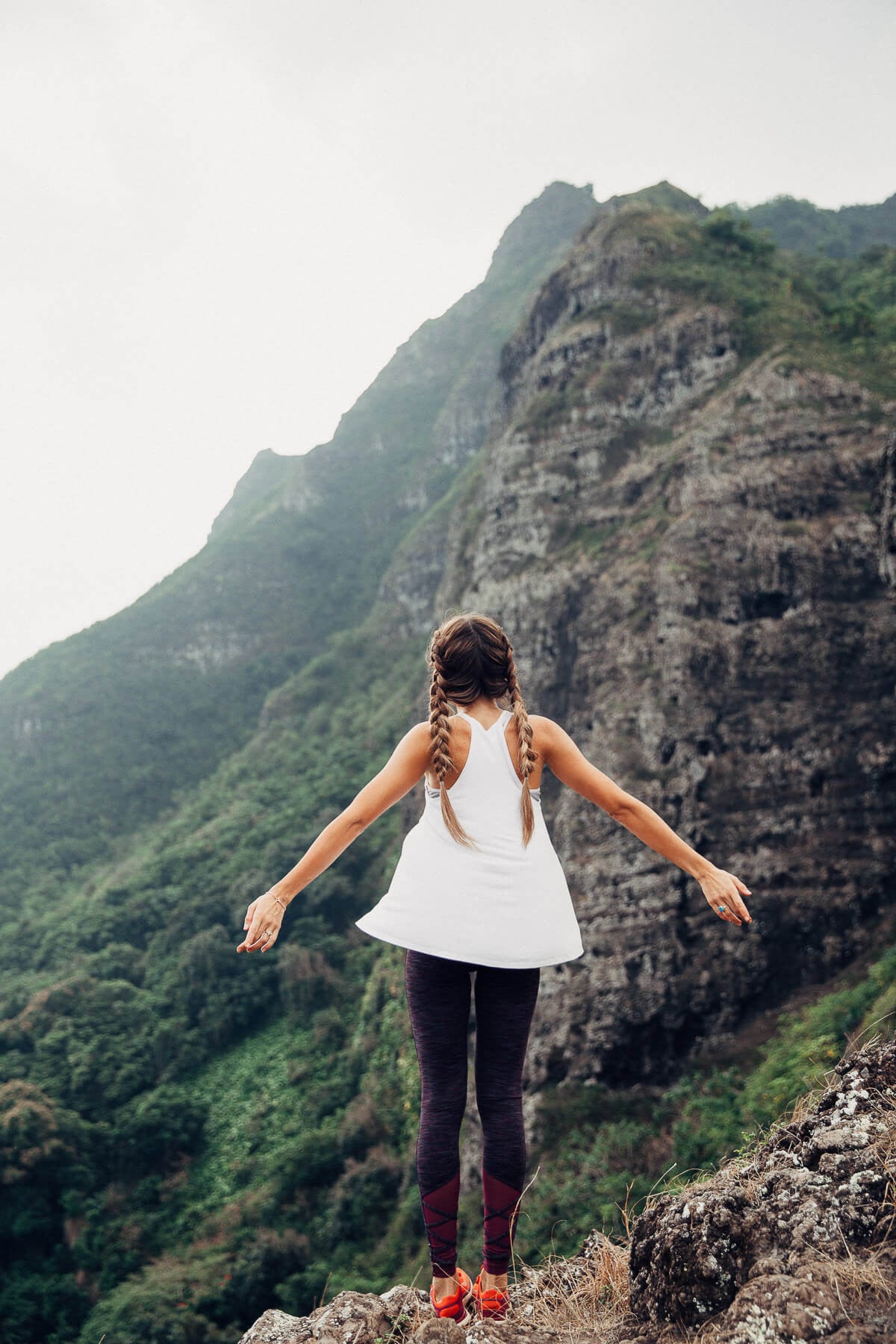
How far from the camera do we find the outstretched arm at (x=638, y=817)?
8.21 ft

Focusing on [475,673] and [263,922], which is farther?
[475,673]

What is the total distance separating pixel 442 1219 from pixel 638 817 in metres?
1.39

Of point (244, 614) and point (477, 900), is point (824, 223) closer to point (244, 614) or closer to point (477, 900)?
point (244, 614)

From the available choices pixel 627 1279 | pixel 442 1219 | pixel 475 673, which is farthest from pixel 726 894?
A: pixel 627 1279

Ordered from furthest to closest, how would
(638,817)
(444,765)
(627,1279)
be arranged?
(627,1279), (638,817), (444,765)

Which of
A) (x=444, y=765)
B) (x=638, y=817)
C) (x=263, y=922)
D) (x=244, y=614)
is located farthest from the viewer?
(x=244, y=614)

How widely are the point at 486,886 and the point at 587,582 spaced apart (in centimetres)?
2519

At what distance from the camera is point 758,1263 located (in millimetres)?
2145

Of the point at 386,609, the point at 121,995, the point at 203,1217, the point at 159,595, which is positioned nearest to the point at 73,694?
the point at 159,595

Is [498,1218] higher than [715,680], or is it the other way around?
[498,1218]

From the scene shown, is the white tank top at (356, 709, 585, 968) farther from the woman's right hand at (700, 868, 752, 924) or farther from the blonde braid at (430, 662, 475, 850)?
the woman's right hand at (700, 868, 752, 924)

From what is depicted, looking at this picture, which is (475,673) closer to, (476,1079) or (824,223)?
(476,1079)

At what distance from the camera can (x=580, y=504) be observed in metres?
29.3

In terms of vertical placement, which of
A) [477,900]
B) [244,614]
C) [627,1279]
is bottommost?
[627,1279]
